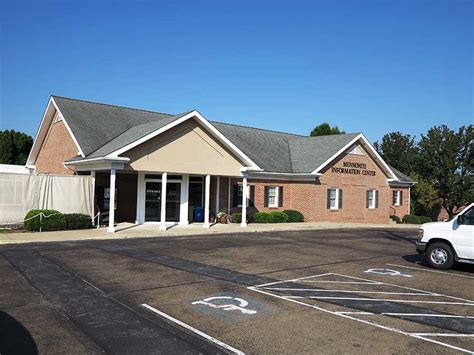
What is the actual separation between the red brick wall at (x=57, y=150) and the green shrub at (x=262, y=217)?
10.9m

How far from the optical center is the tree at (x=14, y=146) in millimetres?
49938

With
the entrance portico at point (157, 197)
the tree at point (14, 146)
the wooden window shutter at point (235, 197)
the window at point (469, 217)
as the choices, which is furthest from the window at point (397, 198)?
the tree at point (14, 146)

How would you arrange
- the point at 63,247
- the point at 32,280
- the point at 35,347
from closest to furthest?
1. the point at 35,347
2. the point at 32,280
3. the point at 63,247

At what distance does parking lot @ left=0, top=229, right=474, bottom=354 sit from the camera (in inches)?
233

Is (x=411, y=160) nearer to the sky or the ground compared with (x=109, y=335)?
nearer to the sky

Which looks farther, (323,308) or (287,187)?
(287,187)

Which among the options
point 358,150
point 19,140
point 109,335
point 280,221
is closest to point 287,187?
Result: point 280,221

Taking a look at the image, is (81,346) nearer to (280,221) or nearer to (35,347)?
(35,347)

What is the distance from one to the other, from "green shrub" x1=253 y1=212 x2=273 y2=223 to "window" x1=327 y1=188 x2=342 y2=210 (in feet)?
19.0

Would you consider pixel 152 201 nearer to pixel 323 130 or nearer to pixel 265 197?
pixel 265 197

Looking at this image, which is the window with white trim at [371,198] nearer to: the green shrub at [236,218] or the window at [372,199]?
the window at [372,199]

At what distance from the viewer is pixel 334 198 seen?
31.7 meters

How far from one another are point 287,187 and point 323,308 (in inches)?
912

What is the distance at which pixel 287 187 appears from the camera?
30.8 m
